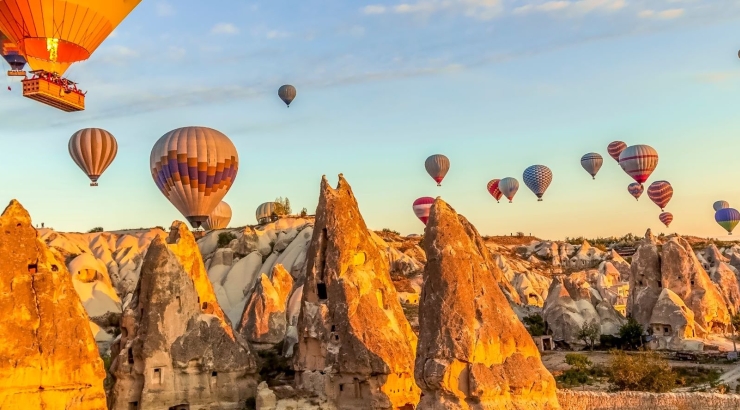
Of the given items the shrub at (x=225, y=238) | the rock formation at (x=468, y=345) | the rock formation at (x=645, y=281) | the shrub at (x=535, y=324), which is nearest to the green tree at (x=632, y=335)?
the rock formation at (x=645, y=281)

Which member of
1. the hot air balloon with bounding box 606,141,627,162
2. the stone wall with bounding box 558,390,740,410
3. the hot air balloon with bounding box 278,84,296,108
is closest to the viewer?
the stone wall with bounding box 558,390,740,410

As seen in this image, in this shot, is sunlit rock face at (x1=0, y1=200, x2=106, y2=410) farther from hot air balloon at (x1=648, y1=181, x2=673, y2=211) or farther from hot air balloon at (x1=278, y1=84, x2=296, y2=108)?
hot air balloon at (x1=648, y1=181, x2=673, y2=211)

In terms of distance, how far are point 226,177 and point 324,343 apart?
25236 millimetres

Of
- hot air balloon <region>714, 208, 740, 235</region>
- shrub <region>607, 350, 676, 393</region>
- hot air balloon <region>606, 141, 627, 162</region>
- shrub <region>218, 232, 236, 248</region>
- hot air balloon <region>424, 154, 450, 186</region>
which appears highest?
hot air balloon <region>606, 141, 627, 162</region>

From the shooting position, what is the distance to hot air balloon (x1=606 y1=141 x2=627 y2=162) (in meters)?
77.1

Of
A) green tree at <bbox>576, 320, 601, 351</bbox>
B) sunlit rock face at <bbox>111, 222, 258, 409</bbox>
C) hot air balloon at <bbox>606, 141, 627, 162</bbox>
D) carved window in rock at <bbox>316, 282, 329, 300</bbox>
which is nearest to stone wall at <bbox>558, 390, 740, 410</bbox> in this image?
carved window in rock at <bbox>316, 282, 329, 300</bbox>

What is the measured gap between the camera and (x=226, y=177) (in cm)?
4634

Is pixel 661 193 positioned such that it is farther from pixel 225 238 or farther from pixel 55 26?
pixel 55 26

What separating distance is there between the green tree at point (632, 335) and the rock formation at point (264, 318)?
14.6 metres

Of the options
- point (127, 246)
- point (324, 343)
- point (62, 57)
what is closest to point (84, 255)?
point (127, 246)

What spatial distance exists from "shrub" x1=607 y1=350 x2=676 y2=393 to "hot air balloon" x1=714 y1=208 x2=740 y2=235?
69.7 metres

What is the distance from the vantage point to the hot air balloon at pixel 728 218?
3494 inches

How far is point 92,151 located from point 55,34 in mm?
18161

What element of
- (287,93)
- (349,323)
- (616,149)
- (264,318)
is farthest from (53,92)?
(616,149)
